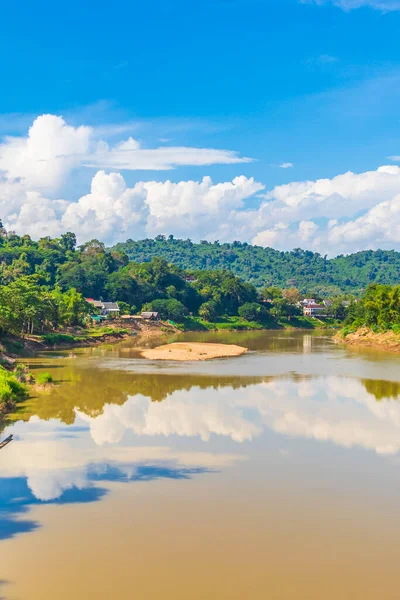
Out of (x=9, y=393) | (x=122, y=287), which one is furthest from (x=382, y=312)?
(x=9, y=393)

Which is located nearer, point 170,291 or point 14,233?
point 170,291

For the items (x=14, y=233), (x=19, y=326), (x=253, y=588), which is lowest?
(x=253, y=588)

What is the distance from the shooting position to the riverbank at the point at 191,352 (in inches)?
2367

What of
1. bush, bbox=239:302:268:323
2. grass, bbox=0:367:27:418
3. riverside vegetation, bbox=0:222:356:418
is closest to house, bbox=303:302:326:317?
riverside vegetation, bbox=0:222:356:418

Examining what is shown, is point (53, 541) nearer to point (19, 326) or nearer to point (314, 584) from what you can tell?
point (314, 584)

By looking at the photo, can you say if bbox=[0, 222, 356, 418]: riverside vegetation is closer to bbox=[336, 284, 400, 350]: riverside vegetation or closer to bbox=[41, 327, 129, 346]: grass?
bbox=[41, 327, 129, 346]: grass

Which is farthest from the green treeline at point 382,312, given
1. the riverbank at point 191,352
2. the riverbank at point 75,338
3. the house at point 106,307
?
the house at point 106,307

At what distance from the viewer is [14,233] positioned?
16025cm

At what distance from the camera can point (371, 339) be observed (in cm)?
7906

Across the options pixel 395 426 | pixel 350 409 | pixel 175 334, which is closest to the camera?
pixel 395 426

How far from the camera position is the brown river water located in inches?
525

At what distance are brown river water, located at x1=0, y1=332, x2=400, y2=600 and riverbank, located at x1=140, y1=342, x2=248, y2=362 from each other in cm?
2402

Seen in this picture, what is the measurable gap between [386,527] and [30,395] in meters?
23.8

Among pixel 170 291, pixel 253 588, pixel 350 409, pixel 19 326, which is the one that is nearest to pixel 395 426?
pixel 350 409
